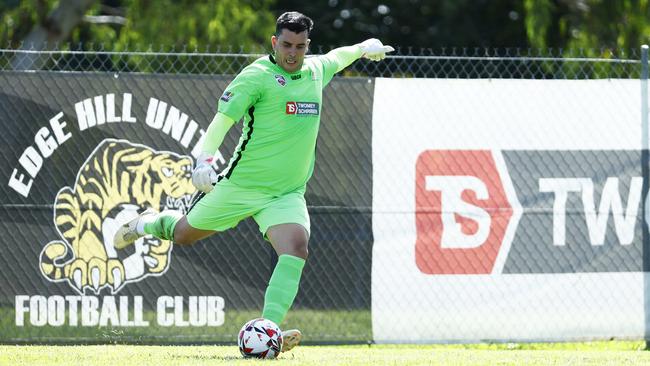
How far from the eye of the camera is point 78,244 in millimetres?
8688

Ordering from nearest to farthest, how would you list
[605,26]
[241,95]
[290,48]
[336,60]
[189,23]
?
1. [241,95]
2. [290,48]
3. [336,60]
4. [189,23]
5. [605,26]

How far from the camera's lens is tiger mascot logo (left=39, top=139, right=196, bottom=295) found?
8.68 metres

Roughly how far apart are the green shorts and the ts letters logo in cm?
164

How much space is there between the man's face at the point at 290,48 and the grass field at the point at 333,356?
5.56 ft

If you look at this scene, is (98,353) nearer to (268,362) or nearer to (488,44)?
(268,362)

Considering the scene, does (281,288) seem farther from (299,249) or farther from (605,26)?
(605,26)

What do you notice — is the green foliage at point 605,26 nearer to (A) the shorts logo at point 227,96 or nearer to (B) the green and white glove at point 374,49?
(B) the green and white glove at point 374,49

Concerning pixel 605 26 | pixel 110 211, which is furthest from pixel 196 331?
pixel 605 26

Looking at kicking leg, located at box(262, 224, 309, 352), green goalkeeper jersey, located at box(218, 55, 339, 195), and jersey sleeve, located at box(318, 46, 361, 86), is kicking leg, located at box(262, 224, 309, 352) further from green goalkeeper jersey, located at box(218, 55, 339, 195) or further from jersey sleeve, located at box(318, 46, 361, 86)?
jersey sleeve, located at box(318, 46, 361, 86)

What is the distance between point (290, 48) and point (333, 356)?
1.90 m

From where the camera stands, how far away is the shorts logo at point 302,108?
7.32 meters

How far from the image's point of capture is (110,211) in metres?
8.70

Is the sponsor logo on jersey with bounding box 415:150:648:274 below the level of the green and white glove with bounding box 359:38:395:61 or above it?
below

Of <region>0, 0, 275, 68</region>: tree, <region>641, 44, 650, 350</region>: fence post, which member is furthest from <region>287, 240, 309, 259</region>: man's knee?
<region>0, 0, 275, 68</region>: tree
